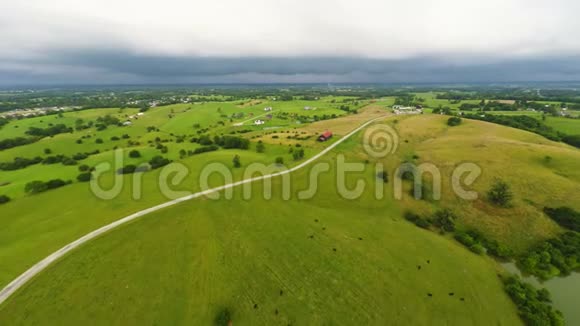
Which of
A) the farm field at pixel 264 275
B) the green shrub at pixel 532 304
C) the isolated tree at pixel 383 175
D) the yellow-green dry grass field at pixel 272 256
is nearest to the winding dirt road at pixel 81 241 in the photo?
the yellow-green dry grass field at pixel 272 256

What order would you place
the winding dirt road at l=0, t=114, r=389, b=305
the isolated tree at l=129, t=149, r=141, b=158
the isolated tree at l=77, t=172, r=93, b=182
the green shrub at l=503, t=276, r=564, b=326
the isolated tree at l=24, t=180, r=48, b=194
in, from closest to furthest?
the winding dirt road at l=0, t=114, r=389, b=305, the green shrub at l=503, t=276, r=564, b=326, the isolated tree at l=24, t=180, r=48, b=194, the isolated tree at l=77, t=172, r=93, b=182, the isolated tree at l=129, t=149, r=141, b=158

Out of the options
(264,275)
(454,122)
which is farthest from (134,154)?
(454,122)

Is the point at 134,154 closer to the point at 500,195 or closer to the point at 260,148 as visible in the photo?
the point at 260,148

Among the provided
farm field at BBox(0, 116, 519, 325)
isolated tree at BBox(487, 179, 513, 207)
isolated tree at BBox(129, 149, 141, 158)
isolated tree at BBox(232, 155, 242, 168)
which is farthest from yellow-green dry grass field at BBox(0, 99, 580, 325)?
isolated tree at BBox(129, 149, 141, 158)

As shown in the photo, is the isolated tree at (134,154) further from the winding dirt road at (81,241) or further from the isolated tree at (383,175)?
the isolated tree at (383,175)

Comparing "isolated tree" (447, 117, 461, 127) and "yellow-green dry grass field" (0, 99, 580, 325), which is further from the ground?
"isolated tree" (447, 117, 461, 127)

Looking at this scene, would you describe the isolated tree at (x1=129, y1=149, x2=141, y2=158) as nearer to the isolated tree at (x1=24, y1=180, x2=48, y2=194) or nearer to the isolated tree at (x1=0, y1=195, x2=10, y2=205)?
the isolated tree at (x1=24, y1=180, x2=48, y2=194)

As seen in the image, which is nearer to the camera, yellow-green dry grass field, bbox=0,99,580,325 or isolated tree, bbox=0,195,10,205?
yellow-green dry grass field, bbox=0,99,580,325
